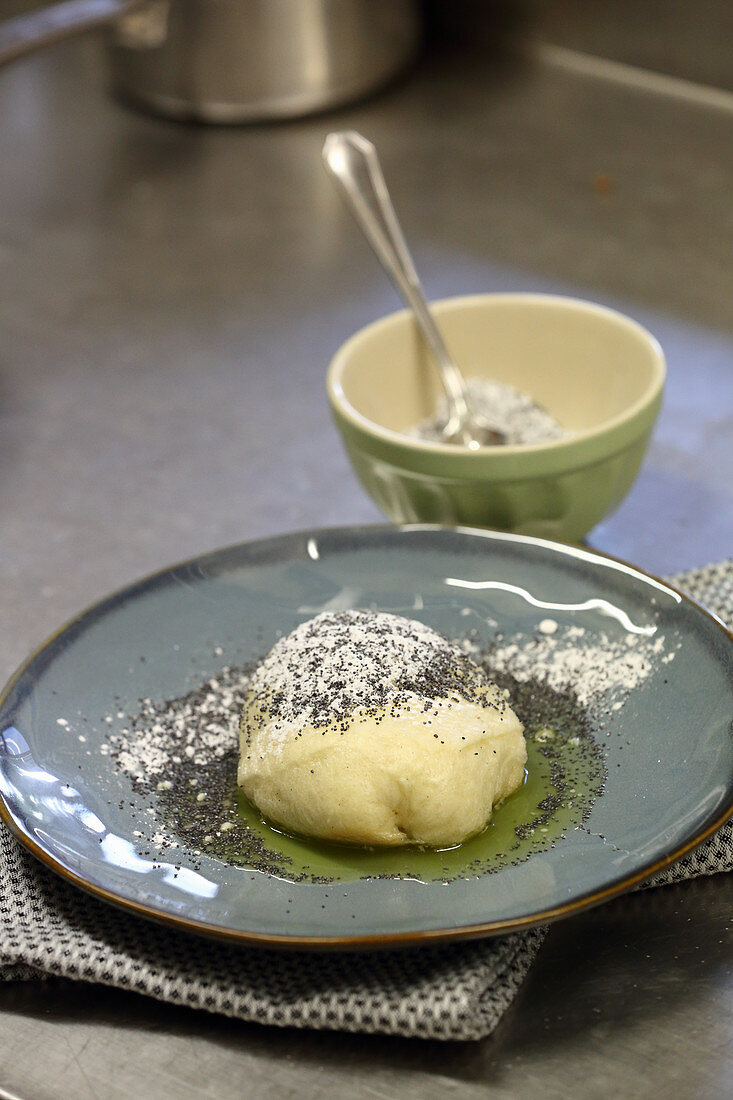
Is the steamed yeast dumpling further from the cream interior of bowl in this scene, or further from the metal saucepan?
the metal saucepan

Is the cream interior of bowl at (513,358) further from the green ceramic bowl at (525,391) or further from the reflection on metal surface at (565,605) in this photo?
the reflection on metal surface at (565,605)

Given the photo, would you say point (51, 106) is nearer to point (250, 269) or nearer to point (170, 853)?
point (250, 269)

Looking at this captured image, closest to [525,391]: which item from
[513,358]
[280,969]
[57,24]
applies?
[513,358]

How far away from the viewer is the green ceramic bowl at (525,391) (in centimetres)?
74

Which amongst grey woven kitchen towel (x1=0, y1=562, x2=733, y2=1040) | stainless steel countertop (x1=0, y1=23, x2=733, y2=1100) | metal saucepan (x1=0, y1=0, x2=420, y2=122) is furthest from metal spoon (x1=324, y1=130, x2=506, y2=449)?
metal saucepan (x1=0, y1=0, x2=420, y2=122)

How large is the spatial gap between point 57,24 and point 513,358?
631mm

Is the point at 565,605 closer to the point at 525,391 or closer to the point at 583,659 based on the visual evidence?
the point at 583,659

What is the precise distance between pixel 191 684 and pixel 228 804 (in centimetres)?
9

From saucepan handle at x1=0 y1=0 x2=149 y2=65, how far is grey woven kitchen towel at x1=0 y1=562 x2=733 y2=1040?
2.89 ft

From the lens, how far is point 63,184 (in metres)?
1.46

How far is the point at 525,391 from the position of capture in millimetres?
897

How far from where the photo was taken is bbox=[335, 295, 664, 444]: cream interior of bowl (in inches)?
33.0

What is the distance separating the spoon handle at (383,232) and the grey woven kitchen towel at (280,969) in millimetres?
391

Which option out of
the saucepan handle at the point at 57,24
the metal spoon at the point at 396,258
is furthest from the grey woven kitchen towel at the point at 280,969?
the saucepan handle at the point at 57,24
